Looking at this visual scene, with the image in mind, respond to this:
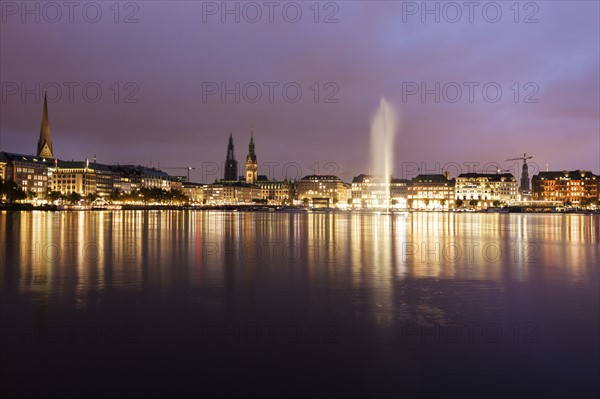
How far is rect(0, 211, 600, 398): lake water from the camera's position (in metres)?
8.58

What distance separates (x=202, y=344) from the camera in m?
10.5

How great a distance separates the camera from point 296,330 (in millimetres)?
11680

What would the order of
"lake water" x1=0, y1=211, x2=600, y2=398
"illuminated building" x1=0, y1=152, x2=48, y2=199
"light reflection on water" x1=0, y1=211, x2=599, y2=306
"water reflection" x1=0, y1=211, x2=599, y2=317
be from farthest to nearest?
"illuminated building" x1=0, y1=152, x2=48, y2=199 → "light reflection on water" x1=0, y1=211, x2=599, y2=306 → "water reflection" x1=0, y1=211, x2=599, y2=317 → "lake water" x1=0, y1=211, x2=600, y2=398

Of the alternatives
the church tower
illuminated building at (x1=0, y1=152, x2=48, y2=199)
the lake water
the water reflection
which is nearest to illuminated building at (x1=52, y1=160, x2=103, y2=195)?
the church tower

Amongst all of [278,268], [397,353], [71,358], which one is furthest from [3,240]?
[397,353]

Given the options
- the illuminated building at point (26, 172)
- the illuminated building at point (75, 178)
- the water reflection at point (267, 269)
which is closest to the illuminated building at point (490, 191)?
the illuminated building at point (75, 178)

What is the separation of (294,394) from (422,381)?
2.11 metres

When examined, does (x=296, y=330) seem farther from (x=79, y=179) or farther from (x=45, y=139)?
(x=45, y=139)

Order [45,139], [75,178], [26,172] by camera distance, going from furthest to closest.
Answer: [45,139] → [75,178] → [26,172]

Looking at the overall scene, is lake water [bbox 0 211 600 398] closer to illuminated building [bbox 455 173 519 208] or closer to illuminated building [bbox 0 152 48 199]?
illuminated building [bbox 0 152 48 199]

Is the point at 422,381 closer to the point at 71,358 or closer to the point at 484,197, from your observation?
the point at 71,358

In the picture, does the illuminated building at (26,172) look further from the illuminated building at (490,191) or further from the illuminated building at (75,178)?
the illuminated building at (490,191)

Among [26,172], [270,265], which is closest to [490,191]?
[26,172]

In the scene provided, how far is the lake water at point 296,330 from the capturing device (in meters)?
8.58
